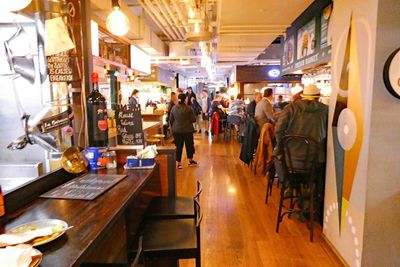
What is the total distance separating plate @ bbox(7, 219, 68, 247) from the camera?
108 centimetres

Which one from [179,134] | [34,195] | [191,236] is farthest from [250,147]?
[34,195]

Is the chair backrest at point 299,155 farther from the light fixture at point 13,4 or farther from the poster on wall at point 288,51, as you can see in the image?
the light fixture at point 13,4

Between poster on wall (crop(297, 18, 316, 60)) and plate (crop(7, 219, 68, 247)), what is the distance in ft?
12.8

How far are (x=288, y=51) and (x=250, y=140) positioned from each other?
1.79 metres

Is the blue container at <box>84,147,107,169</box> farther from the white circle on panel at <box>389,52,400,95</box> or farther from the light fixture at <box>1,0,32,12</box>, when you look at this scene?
the white circle on panel at <box>389,52,400,95</box>

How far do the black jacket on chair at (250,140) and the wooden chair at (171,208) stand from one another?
3.60m

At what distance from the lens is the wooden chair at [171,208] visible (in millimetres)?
2090

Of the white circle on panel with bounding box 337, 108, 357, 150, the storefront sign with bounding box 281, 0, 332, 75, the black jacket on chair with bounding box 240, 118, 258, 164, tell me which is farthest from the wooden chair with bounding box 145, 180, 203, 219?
the black jacket on chair with bounding box 240, 118, 258, 164

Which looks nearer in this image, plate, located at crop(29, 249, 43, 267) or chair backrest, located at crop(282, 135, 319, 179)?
plate, located at crop(29, 249, 43, 267)

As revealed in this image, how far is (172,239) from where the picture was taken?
1.77 metres

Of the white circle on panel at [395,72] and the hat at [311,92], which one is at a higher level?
the white circle on panel at [395,72]

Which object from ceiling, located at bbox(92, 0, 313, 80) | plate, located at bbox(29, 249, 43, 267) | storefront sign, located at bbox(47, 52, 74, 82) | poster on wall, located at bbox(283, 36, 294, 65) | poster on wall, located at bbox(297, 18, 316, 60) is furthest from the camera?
poster on wall, located at bbox(283, 36, 294, 65)

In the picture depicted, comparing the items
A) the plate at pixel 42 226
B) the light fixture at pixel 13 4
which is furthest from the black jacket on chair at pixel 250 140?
the plate at pixel 42 226

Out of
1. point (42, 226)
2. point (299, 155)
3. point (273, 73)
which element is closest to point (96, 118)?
point (42, 226)
